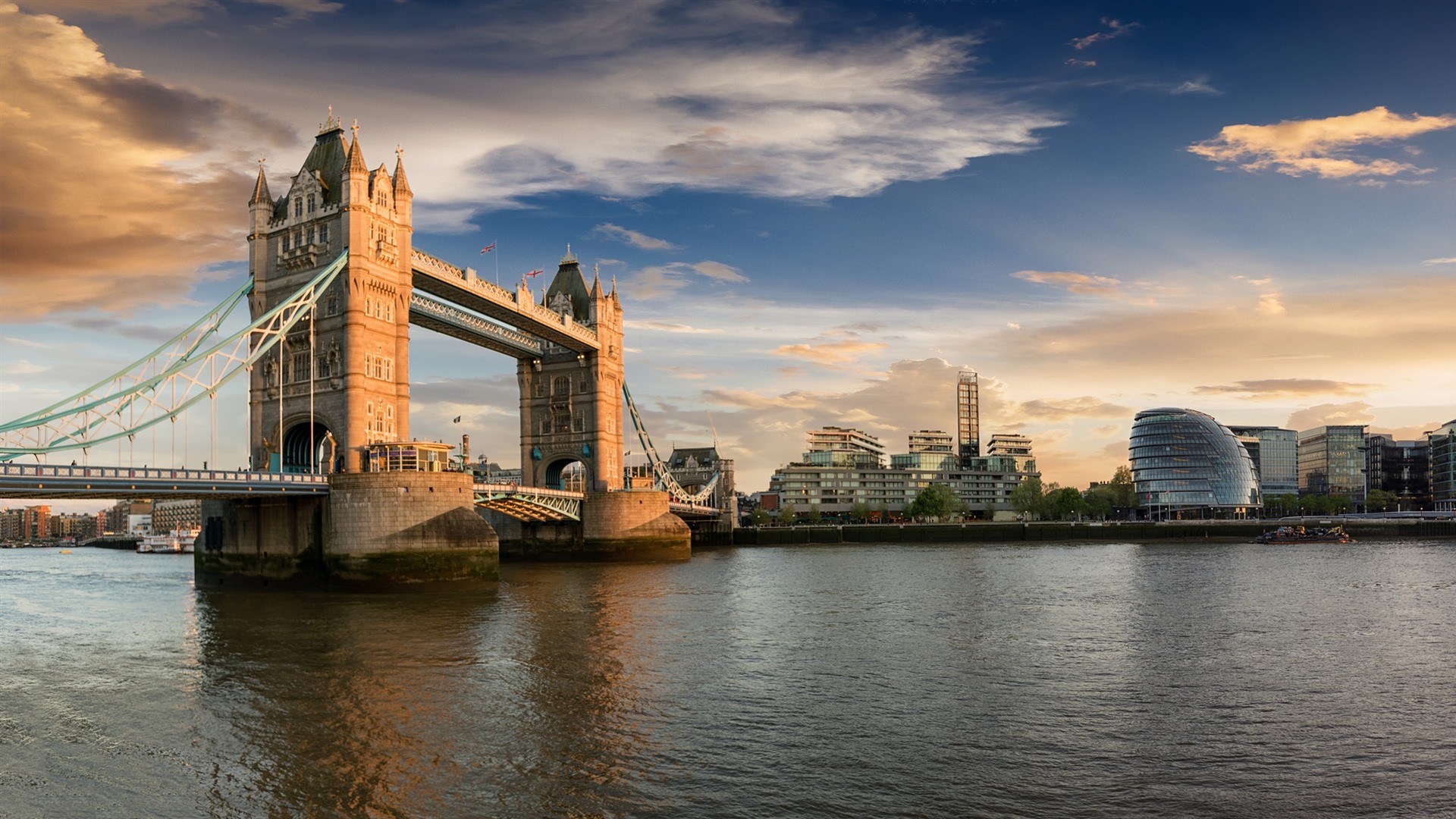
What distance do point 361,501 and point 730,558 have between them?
45.4 meters

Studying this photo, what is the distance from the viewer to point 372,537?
49.7 meters

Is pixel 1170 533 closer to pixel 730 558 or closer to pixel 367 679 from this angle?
pixel 730 558

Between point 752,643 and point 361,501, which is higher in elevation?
point 361,501

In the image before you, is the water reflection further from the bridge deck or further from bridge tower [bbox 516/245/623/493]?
bridge tower [bbox 516/245/623/493]

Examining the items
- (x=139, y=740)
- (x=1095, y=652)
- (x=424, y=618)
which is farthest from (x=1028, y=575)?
(x=139, y=740)

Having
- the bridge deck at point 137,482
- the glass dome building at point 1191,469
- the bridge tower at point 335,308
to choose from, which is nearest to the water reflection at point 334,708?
the bridge deck at point 137,482

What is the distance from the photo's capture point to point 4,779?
56.3 feet

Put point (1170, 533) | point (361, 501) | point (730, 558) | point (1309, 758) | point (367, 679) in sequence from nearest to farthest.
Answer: point (1309, 758) < point (367, 679) < point (361, 501) < point (730, 558) < point (1170, 533)

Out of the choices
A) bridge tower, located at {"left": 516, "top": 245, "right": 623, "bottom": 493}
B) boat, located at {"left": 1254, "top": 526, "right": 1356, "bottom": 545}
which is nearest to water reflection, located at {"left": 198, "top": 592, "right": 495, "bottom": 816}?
bridge tower, located at {"left": 516, "top": 245, "right": 623, "bottom": 493}

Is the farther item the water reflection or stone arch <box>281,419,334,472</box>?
stone arch <box>281,419,334,472</box>

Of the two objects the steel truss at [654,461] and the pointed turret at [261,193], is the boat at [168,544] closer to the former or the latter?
the steel truss at [654,461]

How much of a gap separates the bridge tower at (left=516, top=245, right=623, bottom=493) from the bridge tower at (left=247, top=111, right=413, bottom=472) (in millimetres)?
31591

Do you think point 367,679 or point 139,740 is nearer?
point 139,740

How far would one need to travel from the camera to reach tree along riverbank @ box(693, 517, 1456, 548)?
129625 mm
